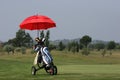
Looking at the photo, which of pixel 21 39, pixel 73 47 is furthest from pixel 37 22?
pixel 21 39

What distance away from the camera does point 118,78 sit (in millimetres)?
18797

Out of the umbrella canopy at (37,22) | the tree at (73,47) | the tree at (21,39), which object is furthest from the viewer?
the tree at (21,39)

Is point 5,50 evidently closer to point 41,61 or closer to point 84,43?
point 84,43

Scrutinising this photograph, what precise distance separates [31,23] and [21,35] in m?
93.7

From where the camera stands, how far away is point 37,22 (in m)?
21.2

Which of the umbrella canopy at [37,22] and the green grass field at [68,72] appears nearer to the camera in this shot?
the green grass field at [68,72]

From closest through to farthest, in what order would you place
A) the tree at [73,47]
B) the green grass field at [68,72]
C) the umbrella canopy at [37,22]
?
the green grass field at [68,72] < the umbrella canopy at [37,22] < the tree at [73,47]

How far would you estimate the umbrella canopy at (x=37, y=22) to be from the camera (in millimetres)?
21292

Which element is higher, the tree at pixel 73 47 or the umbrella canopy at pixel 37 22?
the tree at pixel 73 47

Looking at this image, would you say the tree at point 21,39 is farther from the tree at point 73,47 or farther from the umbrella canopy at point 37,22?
the umbrella canopy at point 37,22

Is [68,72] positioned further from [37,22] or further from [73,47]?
[73,47]

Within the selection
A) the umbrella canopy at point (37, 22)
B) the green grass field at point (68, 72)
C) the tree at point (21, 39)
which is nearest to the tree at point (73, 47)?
the tree at point (21, 39)

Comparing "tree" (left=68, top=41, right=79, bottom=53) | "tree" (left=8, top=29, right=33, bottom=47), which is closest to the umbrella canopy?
"tree" (left=68, top=41, right=79, bottom=53)

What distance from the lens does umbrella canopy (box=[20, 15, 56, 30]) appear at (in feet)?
69.9
